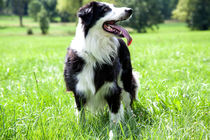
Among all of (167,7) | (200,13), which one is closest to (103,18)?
(200,13)

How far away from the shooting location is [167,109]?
2.70 meters

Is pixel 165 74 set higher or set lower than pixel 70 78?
lower

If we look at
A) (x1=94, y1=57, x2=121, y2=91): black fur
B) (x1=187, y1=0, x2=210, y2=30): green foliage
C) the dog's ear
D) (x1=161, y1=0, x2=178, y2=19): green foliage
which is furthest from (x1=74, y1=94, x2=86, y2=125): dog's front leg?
(x1=161, y1=0, x2=178, y2=19): green foliage

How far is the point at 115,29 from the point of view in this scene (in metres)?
2.36

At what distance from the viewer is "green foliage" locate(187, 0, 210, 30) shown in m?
37.9

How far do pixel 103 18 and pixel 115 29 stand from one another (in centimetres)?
18

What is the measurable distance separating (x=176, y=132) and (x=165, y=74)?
3.16 meters

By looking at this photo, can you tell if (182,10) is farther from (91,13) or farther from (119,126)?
(119,126)

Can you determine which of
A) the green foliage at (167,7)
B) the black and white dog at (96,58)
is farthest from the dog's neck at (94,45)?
the green foliage at (167,7)

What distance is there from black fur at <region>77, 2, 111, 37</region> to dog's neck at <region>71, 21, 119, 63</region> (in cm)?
7

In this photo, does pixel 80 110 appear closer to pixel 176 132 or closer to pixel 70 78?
pixel 70 78

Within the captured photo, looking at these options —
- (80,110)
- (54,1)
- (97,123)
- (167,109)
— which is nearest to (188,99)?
(167,109)

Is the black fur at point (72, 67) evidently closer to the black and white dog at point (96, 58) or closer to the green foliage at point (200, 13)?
the black and white dog at point (96, 58)

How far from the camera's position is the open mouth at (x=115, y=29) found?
91.2 inches
